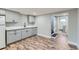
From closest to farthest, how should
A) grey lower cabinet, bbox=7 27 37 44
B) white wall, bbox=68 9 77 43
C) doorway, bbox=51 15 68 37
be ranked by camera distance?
white wall, bbox=68 9 77 43 < doorway, bbox=51 15 68 37 < grey lower cabinet, bbox=7 27 37 44

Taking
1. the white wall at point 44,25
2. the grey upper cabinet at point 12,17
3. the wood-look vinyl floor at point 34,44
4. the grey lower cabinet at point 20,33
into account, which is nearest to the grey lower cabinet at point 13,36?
the grey lower cabinet at point 20,33

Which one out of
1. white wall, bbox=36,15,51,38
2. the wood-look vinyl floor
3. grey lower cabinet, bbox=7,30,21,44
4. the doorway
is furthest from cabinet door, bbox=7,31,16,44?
the doorway

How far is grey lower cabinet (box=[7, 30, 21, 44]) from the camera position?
2009 millimetres

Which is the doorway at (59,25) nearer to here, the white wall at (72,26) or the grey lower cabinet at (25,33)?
the white wall at (72,26)

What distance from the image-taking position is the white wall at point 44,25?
82.1 inches

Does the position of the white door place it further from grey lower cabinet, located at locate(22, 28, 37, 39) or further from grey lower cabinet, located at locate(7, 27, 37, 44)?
grey lower cabinet, located at locate(22, 28, 37, 39)

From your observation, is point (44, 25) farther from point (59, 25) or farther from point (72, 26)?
point (72, 26)

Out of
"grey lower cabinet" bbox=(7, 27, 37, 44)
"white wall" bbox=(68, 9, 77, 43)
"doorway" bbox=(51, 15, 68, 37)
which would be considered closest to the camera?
"white wall" bbox=(68, 9, 77, 43)

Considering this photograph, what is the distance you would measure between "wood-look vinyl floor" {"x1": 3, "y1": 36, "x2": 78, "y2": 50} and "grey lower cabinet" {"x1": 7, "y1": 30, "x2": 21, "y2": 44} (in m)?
0.12

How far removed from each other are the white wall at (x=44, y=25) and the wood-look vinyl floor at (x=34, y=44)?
147 mm

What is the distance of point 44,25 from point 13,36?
81 cm

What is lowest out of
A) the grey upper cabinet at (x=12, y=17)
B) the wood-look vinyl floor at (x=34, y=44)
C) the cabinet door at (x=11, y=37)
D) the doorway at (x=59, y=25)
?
the wood-look vinyl floor at (x=34, y=44)

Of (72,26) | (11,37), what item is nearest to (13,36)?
(11,37)

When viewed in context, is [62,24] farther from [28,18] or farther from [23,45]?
[23,45]
